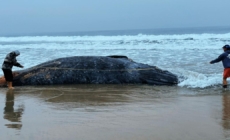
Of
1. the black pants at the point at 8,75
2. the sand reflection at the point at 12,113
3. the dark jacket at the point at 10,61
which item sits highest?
the dark jacket at the point at 10,61

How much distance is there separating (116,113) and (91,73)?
4292 millimetres

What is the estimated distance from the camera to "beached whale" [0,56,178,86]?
390 inches

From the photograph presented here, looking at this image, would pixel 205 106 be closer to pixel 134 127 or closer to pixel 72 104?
pixel 134 127

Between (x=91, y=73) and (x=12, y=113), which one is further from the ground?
(x=91, y=73)

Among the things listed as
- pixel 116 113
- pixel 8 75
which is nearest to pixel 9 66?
pixel 8 75

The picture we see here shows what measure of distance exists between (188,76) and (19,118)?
6.16 meters

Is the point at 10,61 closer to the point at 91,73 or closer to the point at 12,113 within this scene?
the point at 91,73

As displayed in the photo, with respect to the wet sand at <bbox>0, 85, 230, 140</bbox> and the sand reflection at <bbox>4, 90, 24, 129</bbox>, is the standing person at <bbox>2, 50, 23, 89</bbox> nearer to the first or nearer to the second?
the wet sand at <bbox>0, 85, 230, 140</bbox>

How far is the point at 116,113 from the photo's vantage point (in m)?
5.92

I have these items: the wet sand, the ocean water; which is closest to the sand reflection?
the wet sand

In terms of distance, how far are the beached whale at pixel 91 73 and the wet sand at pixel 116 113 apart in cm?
94

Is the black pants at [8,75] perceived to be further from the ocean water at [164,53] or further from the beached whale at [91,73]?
the ocean water at [164,53]

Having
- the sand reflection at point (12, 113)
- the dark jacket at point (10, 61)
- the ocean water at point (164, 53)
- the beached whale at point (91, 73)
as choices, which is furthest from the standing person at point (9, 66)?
the ocean water at point (164, 53)

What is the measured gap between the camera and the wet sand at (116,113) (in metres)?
4.63
